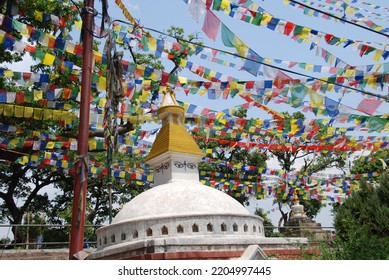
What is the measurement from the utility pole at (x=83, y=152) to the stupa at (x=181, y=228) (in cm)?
259

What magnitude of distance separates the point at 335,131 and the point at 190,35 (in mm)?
12270

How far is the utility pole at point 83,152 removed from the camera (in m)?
6.76

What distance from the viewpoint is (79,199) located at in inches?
271

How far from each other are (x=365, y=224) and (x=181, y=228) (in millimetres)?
4935

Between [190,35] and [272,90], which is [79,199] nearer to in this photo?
[272,90]

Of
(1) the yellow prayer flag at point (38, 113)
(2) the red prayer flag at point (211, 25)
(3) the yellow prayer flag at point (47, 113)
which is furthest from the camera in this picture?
(3) the yellow prayer flag at point (47, 113)

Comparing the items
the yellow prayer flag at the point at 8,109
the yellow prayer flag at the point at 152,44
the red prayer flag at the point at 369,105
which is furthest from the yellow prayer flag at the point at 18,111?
the red prayer flag at the point at 369,105

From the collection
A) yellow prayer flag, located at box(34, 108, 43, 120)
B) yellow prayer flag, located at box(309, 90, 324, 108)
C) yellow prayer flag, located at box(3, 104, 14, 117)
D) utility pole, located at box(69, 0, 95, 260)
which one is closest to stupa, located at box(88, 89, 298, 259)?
utility pole, located at box(69, 0, 95, 260)

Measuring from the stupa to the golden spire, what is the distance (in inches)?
44.5

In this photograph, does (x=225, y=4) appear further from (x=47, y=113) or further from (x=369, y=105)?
(x=47, y=113)

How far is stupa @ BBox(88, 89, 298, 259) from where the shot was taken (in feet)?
30.1

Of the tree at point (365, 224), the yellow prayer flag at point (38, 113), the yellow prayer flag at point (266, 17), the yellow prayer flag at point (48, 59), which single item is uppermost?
the yellow prayer flag at point (48, 59)

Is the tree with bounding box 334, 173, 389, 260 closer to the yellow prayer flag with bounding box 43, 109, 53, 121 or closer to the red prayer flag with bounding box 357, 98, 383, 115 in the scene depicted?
the red prayer flag with bounding box 357, 98, 383, 115

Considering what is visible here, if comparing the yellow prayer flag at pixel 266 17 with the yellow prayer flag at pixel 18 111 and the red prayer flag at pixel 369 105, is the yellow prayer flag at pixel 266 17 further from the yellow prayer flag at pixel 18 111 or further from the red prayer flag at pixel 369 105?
the yellow prayer flag at pixel 18 111
